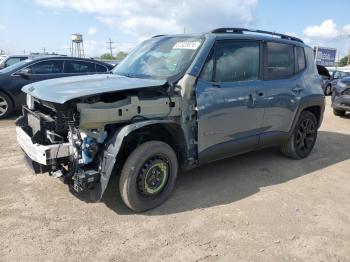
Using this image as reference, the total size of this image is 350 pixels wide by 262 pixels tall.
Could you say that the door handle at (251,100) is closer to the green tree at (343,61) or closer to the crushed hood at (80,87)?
the crushed hood at (80,87)

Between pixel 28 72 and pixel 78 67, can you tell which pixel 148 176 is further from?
pixel 78 67

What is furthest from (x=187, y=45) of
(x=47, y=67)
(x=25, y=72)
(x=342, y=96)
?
(x=342, y=96)

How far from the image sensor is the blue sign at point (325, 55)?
4781cm

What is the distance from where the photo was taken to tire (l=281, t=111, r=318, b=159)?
5.82m

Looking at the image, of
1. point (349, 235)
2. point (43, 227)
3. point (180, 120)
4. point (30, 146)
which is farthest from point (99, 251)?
point (349, 235)

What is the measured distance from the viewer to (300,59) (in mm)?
5672

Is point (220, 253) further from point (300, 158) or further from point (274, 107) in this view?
point (300, 158)

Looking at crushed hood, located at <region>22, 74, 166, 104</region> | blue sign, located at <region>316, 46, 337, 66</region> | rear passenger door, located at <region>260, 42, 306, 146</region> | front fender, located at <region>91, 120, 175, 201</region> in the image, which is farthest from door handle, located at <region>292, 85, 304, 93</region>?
blue sign, located at <region>316, 46, 337, 66</region>

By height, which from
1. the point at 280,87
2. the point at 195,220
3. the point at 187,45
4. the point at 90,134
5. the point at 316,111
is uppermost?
the point at 187,45

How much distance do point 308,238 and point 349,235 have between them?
0.47 meters

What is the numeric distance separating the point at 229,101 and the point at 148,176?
138 centimetres

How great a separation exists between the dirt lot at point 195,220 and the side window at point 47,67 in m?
4.13

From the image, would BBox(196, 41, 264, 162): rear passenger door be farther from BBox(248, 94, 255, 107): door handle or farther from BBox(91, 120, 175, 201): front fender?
BBox(91, 120, 175, 201): front fender

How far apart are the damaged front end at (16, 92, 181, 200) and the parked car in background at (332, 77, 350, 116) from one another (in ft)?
27.0
